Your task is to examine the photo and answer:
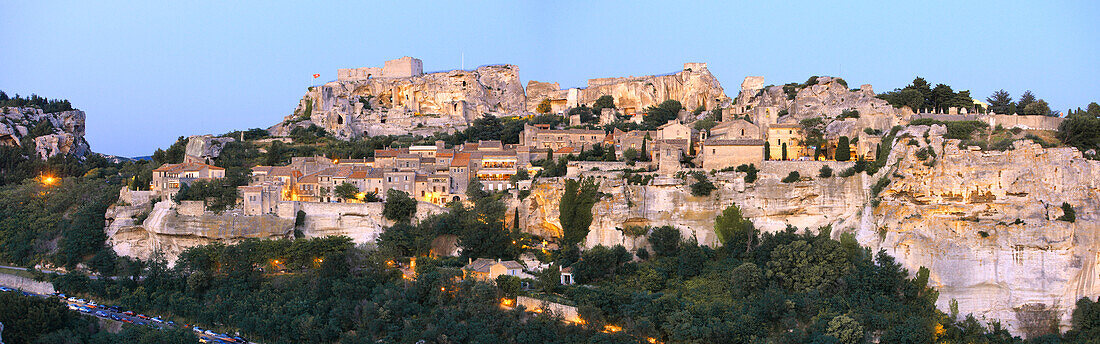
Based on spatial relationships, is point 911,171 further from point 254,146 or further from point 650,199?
point 254,146

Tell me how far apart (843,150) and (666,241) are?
805 centimetres

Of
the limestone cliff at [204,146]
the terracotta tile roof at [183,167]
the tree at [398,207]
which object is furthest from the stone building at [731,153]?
the limestone cliff at [204,146]

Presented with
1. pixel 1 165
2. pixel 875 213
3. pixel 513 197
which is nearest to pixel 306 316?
pixel 513 197

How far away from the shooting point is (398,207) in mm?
36844

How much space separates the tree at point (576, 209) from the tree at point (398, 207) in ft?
21.4

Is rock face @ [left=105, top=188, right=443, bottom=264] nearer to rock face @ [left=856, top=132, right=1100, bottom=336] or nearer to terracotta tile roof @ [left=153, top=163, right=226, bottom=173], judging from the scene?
terracotta tile roof @ [left=153, top=163, right=226, bottom=173]

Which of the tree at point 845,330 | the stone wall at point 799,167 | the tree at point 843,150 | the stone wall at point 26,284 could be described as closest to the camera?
the tree at point 845,330

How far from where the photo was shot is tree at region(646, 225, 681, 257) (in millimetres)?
33844

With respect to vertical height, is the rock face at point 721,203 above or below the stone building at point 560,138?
below

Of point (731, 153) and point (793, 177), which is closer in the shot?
point (793, 177)

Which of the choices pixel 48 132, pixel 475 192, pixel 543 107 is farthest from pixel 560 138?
pixel 48 132

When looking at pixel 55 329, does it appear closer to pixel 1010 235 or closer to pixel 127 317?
pixel 127 317

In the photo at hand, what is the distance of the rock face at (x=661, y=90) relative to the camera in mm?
57500

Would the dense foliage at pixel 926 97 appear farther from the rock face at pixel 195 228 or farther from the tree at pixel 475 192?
the rock face at pixel 195 228
